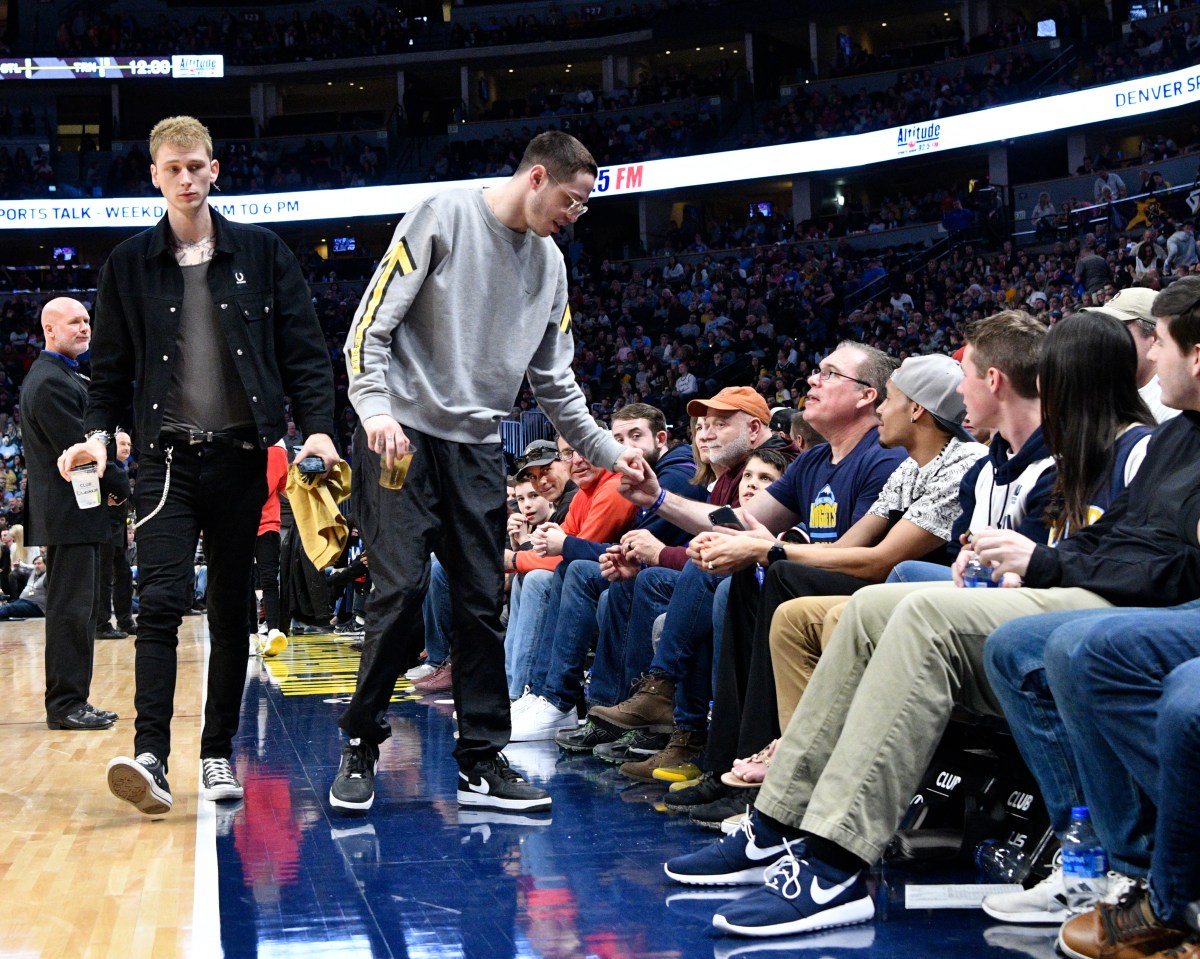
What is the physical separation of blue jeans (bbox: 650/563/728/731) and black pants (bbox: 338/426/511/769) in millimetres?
540

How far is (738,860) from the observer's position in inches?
114

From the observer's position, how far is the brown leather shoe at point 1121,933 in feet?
7.22

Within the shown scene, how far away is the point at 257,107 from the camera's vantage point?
35000 mm

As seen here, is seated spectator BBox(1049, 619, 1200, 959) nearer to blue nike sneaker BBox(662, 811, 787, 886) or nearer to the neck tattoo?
blue nike sneaker BBox(662, 811, 787, 886)

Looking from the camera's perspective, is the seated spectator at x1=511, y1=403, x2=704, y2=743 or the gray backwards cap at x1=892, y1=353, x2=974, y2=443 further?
the seated spectator at x1=511, y1=403, x2=704, y2=743

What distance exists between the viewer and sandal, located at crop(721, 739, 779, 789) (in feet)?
10.8

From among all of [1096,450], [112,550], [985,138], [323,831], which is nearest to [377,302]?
[323,831]

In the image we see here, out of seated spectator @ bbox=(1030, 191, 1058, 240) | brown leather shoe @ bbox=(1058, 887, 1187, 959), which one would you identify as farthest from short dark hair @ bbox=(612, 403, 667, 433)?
seated spectator @ bbox=(1030, 191, 1058, 240)

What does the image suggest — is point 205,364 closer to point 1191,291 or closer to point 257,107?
point 1191,291

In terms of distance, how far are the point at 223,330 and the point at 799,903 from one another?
237cm

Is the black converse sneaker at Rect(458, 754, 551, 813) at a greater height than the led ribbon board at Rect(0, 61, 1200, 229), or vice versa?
the led ribbon board at Rect(0, 61, 1200, 229)

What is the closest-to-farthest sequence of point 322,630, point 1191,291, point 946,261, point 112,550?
point 1191,291 < point 112,550 < point 322,630 < point 946,261

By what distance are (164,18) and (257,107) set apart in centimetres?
345

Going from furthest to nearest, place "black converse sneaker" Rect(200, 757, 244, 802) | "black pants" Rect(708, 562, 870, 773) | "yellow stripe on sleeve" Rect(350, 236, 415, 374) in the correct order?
"black converse sneaker" Rect(200, 757, 244, 802), "yellow stripe on sleeve" Rect(350, 236, 415, 374), "black pants" Rect(708, 562, 870, 773)
